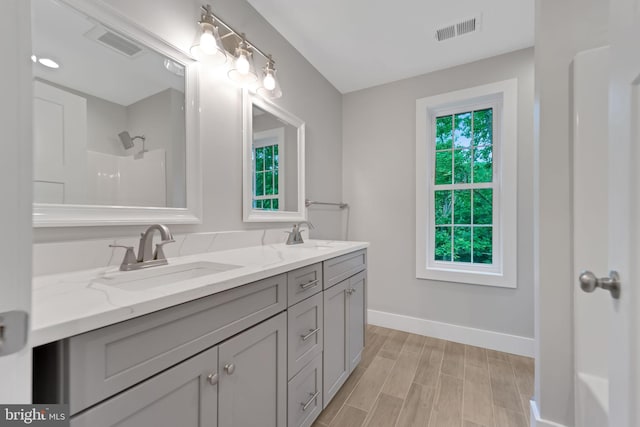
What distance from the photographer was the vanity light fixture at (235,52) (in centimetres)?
133

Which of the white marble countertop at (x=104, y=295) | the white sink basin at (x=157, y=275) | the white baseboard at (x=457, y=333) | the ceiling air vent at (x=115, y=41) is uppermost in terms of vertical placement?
the ceiling air vent at (x=115, y=41)

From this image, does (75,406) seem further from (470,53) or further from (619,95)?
(470,53)

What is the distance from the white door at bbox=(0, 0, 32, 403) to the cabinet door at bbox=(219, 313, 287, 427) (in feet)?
1.76

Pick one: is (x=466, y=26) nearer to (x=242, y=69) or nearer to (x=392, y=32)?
(x=392, y=32)

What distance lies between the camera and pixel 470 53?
7.16 feet

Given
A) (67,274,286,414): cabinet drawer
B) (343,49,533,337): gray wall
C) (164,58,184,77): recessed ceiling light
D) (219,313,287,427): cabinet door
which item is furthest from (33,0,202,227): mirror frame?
(343,49,533,337): gray wall

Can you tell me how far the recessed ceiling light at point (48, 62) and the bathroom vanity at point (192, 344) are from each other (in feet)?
2.35

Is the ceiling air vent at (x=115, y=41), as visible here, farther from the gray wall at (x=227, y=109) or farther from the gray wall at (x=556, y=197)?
the gray wall at (x=556, y=197)

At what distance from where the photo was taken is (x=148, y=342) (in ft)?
2.12

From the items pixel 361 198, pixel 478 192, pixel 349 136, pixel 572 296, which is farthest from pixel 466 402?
pixel 349 136

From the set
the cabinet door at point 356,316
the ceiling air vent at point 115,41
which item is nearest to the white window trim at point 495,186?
the cabinet door at point 356,316

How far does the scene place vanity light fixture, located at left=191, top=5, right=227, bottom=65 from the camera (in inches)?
51.9

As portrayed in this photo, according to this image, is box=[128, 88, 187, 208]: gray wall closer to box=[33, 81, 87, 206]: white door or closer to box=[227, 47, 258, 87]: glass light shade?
box=[33, 81, 87, 206]: white door

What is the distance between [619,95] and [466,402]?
171cm
